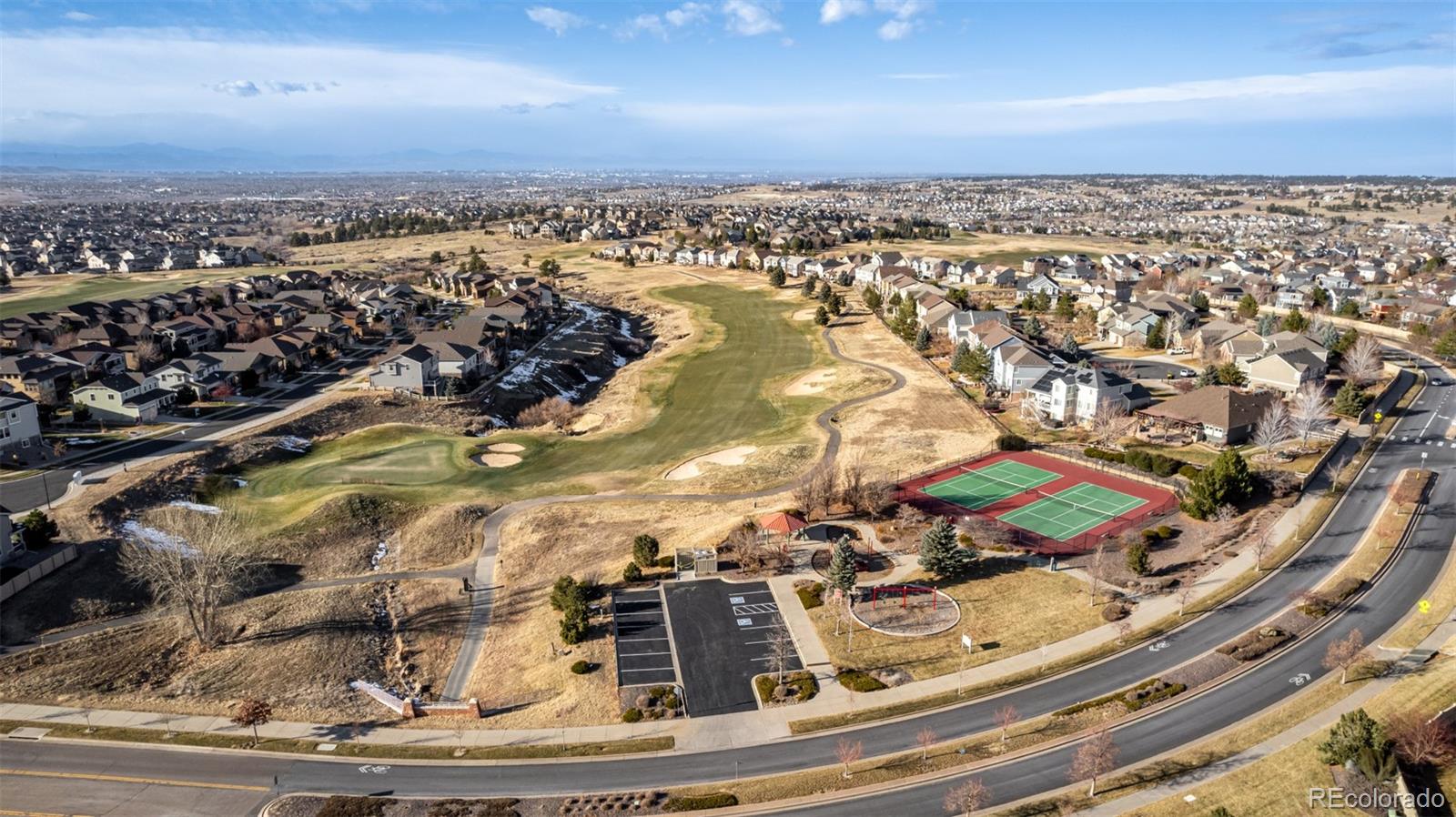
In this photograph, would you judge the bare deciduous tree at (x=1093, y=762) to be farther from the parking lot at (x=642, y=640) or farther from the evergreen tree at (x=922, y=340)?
the evergreen tree at (x=922, y=340)

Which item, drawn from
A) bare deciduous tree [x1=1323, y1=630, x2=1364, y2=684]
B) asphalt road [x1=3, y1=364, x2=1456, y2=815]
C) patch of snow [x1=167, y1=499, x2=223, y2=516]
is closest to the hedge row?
asphalt road [x1=3, y1=364, x2=1456, y2=815]

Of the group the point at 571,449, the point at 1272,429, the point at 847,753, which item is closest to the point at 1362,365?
the point at 1272,429

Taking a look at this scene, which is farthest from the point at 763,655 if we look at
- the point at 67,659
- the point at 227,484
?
the point at 227,484

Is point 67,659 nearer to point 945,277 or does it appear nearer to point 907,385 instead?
point 907,385

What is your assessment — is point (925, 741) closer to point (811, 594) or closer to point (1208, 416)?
point (811, 594)

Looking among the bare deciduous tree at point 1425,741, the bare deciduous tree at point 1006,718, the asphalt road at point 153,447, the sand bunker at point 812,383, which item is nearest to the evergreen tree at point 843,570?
the bare deciduous tree at point 1006,718
